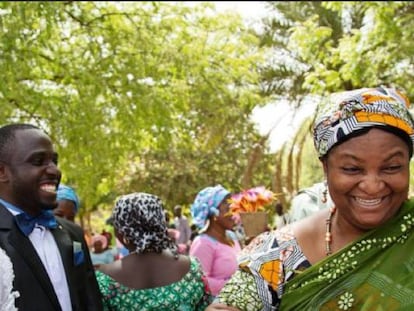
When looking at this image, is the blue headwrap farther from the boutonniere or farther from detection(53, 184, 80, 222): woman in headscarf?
the boutonniere

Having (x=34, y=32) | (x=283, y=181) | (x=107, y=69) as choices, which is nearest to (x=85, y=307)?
(x=34, y=32)

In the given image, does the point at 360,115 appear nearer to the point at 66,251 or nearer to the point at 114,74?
the point at 66,251

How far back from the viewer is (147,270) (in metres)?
3.76

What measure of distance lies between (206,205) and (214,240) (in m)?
0.43

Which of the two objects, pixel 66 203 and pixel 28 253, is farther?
pixel 66 203

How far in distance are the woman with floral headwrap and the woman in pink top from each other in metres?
2.84

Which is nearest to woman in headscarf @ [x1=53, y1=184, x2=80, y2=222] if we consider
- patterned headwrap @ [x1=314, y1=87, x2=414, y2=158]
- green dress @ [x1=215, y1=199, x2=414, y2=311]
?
green dress @ [x1=215, y1=199, x2=414, y2=311]

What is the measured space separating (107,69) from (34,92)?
1128 mm

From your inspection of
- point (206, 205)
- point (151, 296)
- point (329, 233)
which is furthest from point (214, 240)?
point (329, 233)

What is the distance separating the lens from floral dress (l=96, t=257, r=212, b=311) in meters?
3.63

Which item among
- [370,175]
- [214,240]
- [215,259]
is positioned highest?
[370,175]

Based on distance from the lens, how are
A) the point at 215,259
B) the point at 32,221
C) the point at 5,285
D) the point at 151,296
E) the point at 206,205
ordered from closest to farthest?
the point at 5,285 → the point at 32,221 → the point at 151,296 → the point at 215,259 → the point at 206,205

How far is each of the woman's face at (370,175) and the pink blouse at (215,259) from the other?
10.0 ft

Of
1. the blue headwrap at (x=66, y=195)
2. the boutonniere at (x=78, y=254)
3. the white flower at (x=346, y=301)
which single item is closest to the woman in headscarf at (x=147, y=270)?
the boutonniere at (x=78, y=254)
